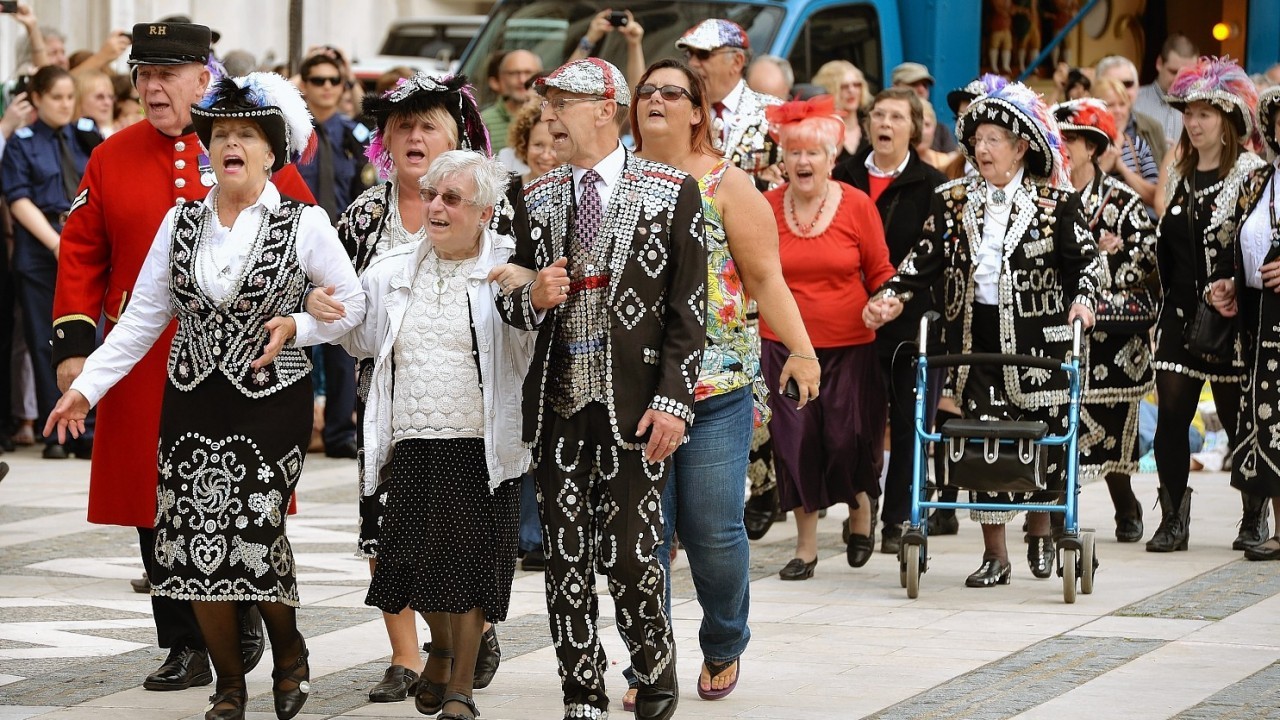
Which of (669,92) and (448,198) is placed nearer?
(448,198)

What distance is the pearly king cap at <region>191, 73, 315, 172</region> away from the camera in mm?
6078

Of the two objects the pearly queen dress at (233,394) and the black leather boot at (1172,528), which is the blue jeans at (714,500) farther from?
the black leather boot at (1172,528)

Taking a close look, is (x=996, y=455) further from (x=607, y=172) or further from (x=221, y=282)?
(x=221, y=282)

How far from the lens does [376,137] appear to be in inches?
264

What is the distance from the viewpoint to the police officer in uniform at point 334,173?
12.5m

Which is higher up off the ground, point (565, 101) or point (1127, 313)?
point (565, 101)

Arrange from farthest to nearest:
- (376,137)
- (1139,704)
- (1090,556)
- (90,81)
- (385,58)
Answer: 1. (385,58)
2. (90,81)
3. (1090,556)
4. (376,137)
5. (1139,704)

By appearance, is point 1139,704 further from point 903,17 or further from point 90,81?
point 903,17

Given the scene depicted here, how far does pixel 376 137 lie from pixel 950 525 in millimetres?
4379

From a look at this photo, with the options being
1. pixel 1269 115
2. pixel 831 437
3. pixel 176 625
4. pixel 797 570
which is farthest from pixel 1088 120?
pixel 176 625

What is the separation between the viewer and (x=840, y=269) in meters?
9.01

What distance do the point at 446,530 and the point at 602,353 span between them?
27.3 inches

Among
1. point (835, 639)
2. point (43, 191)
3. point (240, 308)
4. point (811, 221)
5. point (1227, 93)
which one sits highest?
point (1227, 93)

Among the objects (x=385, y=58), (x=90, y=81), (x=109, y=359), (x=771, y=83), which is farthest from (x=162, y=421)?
(x=385, y=58)
